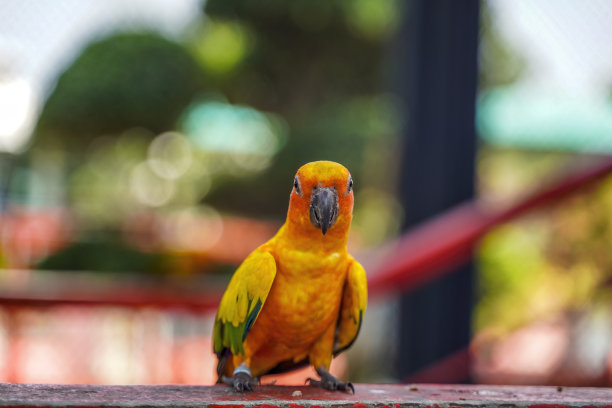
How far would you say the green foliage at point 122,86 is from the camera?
3570 millimetres

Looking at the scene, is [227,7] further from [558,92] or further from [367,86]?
[558,92]

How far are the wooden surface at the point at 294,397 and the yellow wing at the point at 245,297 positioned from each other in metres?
0.08

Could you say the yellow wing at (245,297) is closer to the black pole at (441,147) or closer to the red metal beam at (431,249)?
the red metal beam at (431,249)

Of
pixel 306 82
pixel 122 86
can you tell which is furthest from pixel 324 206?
pixel 306 82

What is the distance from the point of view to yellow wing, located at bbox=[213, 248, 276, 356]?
0.74 meters

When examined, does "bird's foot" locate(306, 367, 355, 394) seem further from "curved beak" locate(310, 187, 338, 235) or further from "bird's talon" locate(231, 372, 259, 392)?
"curved beak" locate(310, 187, 338, 235)

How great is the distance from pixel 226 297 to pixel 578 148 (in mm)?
2381

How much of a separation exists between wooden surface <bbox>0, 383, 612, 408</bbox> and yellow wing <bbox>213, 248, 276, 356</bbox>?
8 cm

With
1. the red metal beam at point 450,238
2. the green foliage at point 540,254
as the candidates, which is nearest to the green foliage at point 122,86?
the green foliage at point 540,254

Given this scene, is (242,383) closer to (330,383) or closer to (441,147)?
(330,383)

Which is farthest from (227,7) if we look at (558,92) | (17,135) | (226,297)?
(226,297)

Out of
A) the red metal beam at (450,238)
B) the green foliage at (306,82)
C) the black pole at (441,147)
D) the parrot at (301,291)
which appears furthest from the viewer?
the green foliage at (306,82)

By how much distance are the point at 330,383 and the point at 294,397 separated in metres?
0.11

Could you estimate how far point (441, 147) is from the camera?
1892 mm
